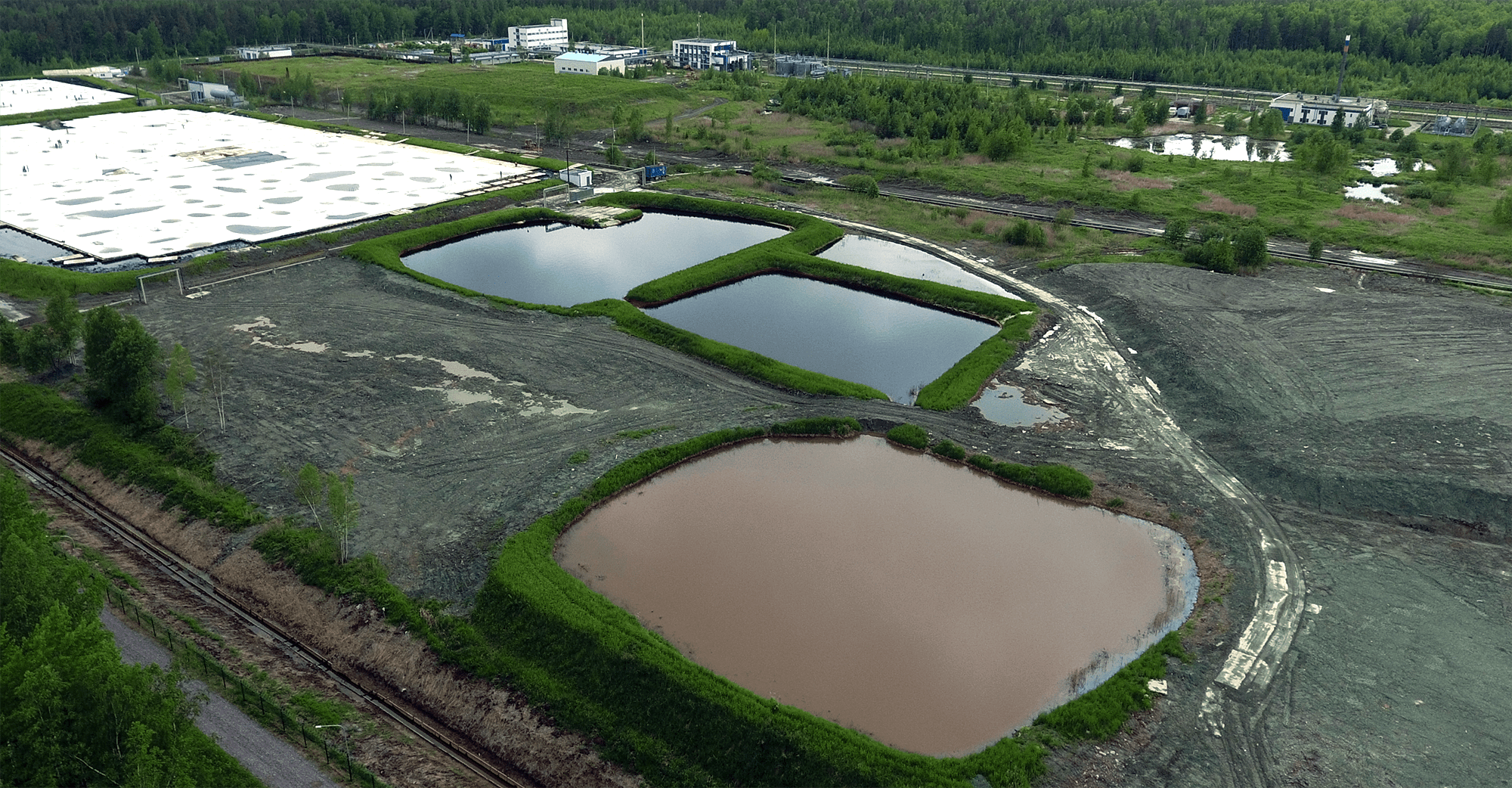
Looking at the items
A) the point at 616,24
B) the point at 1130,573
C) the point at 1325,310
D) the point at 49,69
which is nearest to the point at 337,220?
the point at 1130,573

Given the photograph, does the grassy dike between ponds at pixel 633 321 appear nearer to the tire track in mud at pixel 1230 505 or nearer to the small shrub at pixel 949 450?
the small shrub at pixel 949 450

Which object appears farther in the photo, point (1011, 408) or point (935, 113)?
point (935, 113)

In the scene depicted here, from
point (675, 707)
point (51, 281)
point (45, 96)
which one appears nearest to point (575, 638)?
point (675, 707)

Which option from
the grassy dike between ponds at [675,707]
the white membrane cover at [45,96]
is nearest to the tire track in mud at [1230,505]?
the grassy dike between ponds at [675,707]

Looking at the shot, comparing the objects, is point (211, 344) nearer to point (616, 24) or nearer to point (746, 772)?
point (746, 772)

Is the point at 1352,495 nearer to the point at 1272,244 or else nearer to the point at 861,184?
the point at 1272,244

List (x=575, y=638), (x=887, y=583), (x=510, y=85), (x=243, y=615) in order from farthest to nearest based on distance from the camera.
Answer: (x=510, y=85), (x=887, y=583), (x=243, y=615), (x=575, y=638)
